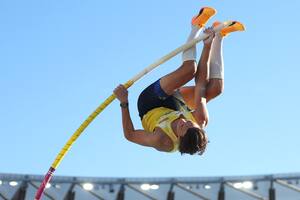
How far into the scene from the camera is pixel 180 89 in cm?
916

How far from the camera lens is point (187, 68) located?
332 inches

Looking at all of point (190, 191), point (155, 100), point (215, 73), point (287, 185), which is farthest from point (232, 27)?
point (190, 191)

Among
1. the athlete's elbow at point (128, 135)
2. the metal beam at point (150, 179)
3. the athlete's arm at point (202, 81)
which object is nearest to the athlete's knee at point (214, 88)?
the athlete's arm at point (202, 81)

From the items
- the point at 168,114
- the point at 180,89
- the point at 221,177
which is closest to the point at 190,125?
the point at 168,114

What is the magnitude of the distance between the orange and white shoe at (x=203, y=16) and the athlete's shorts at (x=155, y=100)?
1041 millimetres

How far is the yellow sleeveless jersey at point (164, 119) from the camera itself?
818 cm

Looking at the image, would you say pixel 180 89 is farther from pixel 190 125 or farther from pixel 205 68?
pixel 190 125

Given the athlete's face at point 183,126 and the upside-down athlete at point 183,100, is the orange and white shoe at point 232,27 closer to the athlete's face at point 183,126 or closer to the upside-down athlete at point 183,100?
the upside-down athlete at point 183,100

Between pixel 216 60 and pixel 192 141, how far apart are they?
1.67m

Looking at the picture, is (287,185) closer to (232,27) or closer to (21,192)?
(21,192)

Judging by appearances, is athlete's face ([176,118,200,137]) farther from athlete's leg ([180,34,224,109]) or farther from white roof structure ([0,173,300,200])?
white roof structure ([0,173,300,200])

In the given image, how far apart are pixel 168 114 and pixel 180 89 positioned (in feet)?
2.56

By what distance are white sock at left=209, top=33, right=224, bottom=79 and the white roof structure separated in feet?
49.0

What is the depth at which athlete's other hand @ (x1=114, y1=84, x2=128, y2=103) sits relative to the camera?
859 cm
